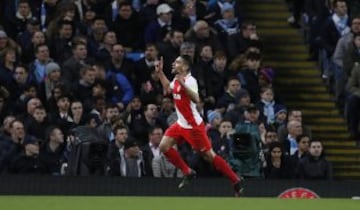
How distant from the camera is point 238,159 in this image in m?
24.1

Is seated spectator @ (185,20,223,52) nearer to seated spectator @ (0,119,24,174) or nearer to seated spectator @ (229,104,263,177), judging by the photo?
seated spectator @ (229,104,263,177)

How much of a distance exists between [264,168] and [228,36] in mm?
3556

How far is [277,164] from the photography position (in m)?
24.4

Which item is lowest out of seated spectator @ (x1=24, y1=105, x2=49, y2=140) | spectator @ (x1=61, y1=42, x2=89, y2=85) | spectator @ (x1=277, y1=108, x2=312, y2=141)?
spectator @ (x1=277, y1=108, x2=312, y2=141)

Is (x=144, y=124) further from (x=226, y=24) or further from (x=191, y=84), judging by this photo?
(x=226, y=24)

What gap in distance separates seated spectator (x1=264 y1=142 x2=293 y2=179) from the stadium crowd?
0.02 meters

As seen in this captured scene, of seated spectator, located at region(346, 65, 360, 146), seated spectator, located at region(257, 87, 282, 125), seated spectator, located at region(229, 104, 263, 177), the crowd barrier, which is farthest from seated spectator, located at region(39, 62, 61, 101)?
seated spectator, located at region(346, 65, 360, 146)

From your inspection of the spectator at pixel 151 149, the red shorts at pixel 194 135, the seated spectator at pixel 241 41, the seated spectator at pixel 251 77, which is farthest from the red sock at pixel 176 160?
the seated spectator at pixel 241 41

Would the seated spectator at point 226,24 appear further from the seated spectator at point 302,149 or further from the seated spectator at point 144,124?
the seated spectator at point 302,149

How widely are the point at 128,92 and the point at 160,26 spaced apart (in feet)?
5.85

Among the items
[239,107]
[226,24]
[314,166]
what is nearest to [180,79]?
[239,107]

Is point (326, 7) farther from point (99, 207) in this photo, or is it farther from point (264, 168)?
point (99, 207)

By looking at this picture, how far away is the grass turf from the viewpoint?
18.6 metres

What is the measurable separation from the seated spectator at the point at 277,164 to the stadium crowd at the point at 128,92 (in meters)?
0.02
